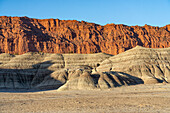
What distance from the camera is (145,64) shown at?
2763 inches

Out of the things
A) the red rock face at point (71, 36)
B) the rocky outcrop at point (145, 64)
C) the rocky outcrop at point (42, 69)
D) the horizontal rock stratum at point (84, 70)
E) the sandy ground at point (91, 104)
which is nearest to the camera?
the sandy ground at point (91, 104)

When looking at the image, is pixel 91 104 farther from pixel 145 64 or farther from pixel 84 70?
pixel 145 64

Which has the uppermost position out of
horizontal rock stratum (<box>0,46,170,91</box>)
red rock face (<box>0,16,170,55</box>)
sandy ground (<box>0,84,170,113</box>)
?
red rock face (<box>0,16,170,55</box>)

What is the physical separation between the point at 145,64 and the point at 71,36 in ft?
336

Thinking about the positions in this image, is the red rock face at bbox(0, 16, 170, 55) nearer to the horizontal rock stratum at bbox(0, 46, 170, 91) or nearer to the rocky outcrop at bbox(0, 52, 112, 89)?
the rocky outcrop at bbox(0, 52, 112, 89)

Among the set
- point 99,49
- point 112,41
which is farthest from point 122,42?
point 99,49

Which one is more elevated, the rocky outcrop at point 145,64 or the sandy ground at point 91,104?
the rocky outcrop at point 145,64

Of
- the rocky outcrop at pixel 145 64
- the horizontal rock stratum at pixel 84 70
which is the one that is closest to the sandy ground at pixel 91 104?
the horizontal rock stratum at pixel 84 70

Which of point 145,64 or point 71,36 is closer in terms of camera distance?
point 145,64

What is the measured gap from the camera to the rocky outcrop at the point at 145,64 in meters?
65.7

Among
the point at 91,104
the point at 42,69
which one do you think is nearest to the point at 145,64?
the point at 42,69

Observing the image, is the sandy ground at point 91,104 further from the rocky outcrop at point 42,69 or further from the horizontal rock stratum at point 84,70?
the rocky outcrop at point 42,69

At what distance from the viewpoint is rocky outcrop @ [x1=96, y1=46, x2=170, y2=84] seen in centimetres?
6570

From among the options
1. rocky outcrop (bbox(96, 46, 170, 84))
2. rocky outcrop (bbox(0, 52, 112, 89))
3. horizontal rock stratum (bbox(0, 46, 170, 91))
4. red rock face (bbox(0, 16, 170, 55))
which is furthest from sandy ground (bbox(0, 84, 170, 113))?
red rock face (bbox(0, 16, 170, 55))
